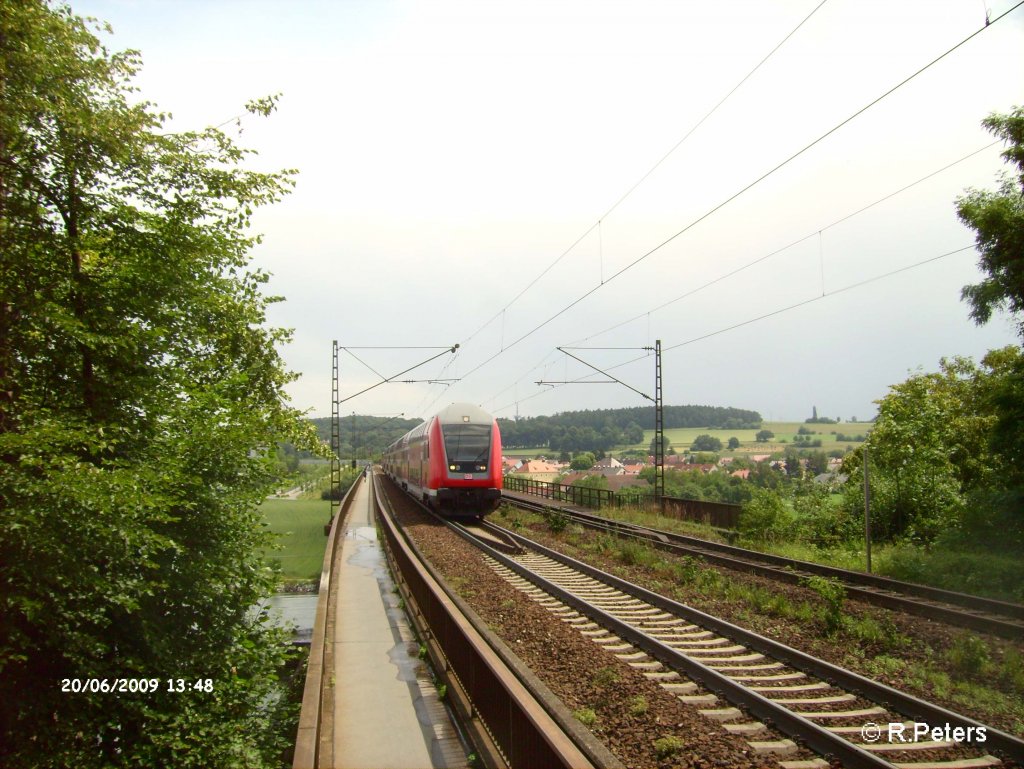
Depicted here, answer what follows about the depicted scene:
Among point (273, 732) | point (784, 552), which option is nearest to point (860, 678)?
point (273, 732)

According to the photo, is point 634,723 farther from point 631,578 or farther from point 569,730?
point 631,578

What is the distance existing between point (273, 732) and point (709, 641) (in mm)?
5488

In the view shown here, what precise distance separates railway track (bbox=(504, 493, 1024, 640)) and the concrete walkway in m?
6.65

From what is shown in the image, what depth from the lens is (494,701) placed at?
5414 mm

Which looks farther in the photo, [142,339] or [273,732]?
[273,732]

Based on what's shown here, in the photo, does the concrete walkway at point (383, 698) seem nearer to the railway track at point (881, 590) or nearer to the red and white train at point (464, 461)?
the railway track at point (881, 590)

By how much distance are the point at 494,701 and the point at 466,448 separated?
19.2 m

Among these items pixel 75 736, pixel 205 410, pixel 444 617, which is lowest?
pixel 75 736

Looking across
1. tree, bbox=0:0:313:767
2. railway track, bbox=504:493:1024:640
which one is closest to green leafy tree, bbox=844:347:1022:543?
railway track, bbox=504:493:1024:640

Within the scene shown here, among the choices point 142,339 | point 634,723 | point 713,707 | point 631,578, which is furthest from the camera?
point 631,578

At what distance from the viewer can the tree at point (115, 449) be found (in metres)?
7.00

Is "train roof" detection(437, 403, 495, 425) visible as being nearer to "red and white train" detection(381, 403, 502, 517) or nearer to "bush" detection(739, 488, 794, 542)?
A: "red and white train" detection(381, 403, 502, 517)

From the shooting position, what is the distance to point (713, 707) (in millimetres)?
6531

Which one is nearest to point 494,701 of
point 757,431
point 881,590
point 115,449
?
point 115,449
